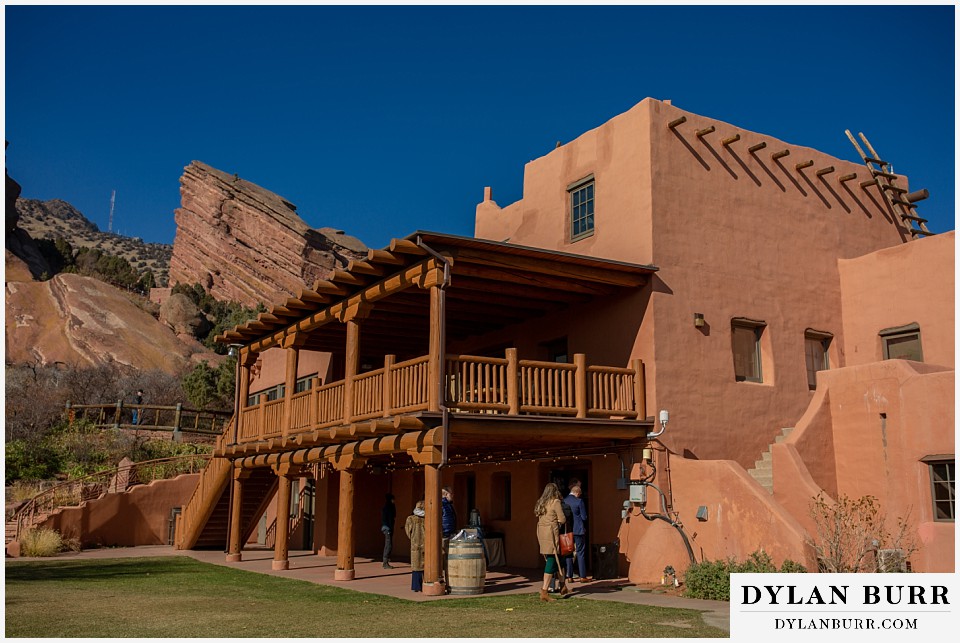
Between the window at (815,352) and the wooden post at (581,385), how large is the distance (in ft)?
19.7

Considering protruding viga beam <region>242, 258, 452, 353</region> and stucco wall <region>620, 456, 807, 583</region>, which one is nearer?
stucco wall <region>620, 456, 807, 583</region>

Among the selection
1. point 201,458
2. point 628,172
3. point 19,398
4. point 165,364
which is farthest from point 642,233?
point 165,364

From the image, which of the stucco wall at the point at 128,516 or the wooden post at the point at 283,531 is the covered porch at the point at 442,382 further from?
the stucco wall at the point at 128,516

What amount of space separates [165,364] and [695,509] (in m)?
46.2

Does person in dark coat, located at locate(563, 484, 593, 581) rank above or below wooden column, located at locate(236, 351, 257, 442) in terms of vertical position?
below

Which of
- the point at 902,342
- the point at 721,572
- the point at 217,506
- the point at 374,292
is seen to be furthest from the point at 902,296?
the point at 217,506

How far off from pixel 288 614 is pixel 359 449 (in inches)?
207

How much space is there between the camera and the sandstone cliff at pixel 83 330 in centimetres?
5321

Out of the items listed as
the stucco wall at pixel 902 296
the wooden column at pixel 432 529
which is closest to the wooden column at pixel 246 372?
the wooden column at pixel 432 529

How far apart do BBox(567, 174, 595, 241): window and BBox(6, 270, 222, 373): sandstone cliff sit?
3891 cm

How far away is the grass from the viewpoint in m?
9.52

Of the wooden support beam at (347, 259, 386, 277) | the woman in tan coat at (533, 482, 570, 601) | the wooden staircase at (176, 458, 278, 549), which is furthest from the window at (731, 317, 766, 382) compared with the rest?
the wooden staircase at (176, 458, 278, 549)

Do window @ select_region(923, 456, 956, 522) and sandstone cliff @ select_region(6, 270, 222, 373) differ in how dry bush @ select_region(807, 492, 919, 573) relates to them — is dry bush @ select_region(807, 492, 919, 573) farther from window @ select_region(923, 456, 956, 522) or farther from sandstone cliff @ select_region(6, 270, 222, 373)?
sandstone cliff @ select_region(6, 270, 222, 373)

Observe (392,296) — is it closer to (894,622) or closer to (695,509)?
(695,509)
